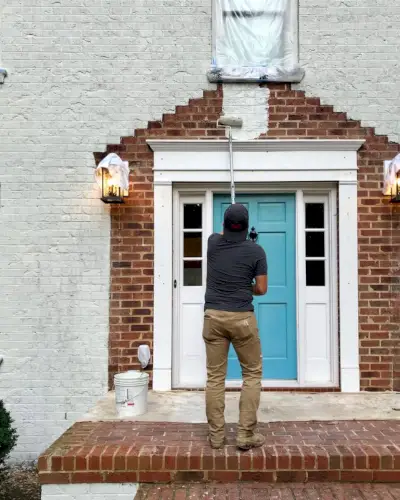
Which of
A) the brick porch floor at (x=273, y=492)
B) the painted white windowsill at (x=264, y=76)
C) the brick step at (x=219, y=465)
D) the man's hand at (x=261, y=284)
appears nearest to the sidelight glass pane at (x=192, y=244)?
the painted white windowsill at (x=264, y=76)

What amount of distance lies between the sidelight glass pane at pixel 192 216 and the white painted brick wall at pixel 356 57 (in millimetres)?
1630

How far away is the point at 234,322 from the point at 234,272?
34 cm

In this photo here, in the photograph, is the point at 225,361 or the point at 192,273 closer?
the point at 225,361

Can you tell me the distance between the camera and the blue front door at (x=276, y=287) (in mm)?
4957

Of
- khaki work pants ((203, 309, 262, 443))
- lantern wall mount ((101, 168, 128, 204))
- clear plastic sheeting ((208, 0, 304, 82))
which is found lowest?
khaki work pants ((203, 309, 262, 443))

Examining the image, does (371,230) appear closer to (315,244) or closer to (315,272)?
(315,244)

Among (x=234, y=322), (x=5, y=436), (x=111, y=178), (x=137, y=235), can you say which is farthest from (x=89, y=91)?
(x=5, y=436)

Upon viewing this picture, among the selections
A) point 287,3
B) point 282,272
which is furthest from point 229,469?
point 287,3

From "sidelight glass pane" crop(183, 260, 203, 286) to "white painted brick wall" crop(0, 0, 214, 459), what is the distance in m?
0.81

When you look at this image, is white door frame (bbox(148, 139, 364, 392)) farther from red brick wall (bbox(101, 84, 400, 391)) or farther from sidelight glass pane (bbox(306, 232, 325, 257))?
sidelight glass pane (bbox(306, 232, 325, 257))

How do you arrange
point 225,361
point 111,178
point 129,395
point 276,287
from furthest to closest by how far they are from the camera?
point 276,287
point 111,178
point 129,395
point 225,361

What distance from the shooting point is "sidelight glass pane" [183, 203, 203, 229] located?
200 inches

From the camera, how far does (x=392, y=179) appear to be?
4.72 metres

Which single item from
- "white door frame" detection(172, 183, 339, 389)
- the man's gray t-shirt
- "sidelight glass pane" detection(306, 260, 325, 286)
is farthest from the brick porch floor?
"sidelight glass pane" detection(306, 260, 325, 286)
